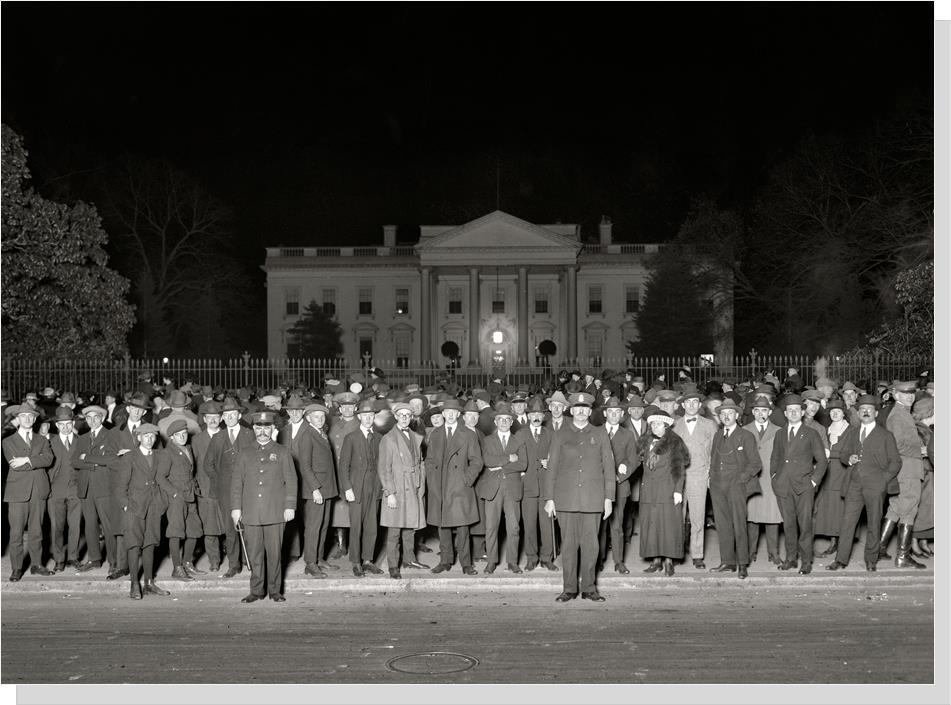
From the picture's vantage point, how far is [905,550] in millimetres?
10484

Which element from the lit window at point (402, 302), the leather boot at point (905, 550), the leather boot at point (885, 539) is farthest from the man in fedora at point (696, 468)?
the lit window at point (402, 302)

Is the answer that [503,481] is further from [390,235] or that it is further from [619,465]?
[390,235]

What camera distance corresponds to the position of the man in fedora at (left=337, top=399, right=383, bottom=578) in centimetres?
1071

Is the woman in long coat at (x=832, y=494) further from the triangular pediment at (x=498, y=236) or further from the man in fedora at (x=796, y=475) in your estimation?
the triangular pediment at (x=498, y=236)

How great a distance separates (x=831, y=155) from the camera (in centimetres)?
3453

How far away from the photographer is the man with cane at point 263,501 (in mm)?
9250

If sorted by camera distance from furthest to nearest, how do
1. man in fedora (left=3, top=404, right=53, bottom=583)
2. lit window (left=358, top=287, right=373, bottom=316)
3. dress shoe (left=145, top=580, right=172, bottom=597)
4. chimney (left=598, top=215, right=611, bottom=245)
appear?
1. lit window (left=358, top=287, right=373, bottom=316)
2. chimney (left=598, top=215, right=611, bottom=245)
3. man in fedora (left=3, top=404, right=53, bottom=583)
4. dress shoe (left=145, top=580, right=172, bottom=597)

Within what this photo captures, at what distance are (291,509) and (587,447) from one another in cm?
282

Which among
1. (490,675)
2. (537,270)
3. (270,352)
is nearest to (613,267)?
(537,270)

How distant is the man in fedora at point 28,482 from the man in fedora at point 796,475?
25.5ft

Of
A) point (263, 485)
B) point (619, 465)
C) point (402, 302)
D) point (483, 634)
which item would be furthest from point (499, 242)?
point (483, 634)

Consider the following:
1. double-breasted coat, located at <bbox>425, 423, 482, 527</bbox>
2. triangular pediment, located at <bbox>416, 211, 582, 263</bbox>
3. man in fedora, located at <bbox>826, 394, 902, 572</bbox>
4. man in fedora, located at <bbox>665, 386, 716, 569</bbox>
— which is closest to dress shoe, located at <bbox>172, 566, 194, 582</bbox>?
double-breasted coat, located at <bbox>425, 423, 482, 527</bbox>

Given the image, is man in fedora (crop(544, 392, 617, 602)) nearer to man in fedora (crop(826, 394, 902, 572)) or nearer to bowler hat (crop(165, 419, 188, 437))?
man in fedora (crop(826, 394, 902, 572))

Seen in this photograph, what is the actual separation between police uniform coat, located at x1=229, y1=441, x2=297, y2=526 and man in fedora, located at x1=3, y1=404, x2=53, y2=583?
2.66 metres
